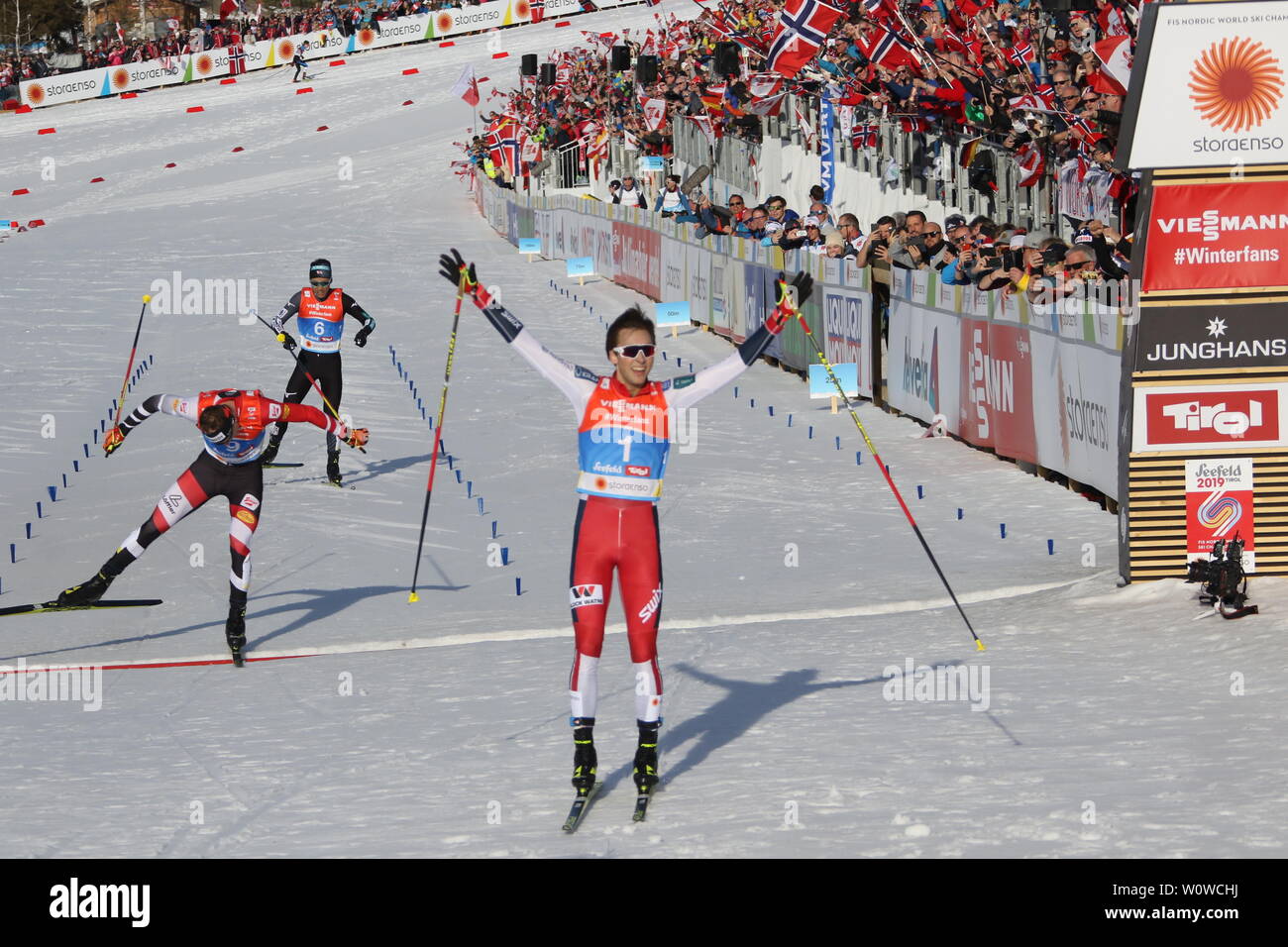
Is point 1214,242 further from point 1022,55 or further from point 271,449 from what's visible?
point 271,449

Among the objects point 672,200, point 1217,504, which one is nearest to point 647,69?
point 672,200

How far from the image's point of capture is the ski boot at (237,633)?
1077cm

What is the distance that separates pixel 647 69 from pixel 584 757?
3447cm

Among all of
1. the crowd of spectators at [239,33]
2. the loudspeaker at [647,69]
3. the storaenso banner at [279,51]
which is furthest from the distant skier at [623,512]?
the crowd of spectators at [239,33]

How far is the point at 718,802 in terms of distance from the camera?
23.6 ft

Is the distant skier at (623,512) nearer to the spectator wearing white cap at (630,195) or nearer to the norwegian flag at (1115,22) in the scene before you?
the norwegian flag at (1115,22)

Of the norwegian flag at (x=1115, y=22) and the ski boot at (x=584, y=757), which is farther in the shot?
the norwegian flag at (x=1115, y=22)

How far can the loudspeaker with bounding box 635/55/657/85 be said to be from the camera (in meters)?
40.1

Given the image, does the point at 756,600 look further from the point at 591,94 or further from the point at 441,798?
the point at 591,94

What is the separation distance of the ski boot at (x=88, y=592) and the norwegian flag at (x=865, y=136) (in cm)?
1605

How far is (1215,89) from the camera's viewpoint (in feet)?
33.9

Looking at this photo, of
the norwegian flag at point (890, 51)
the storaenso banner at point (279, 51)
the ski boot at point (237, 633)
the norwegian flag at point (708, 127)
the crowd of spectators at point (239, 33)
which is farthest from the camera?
the crowd of spectators at point (239, 33)
